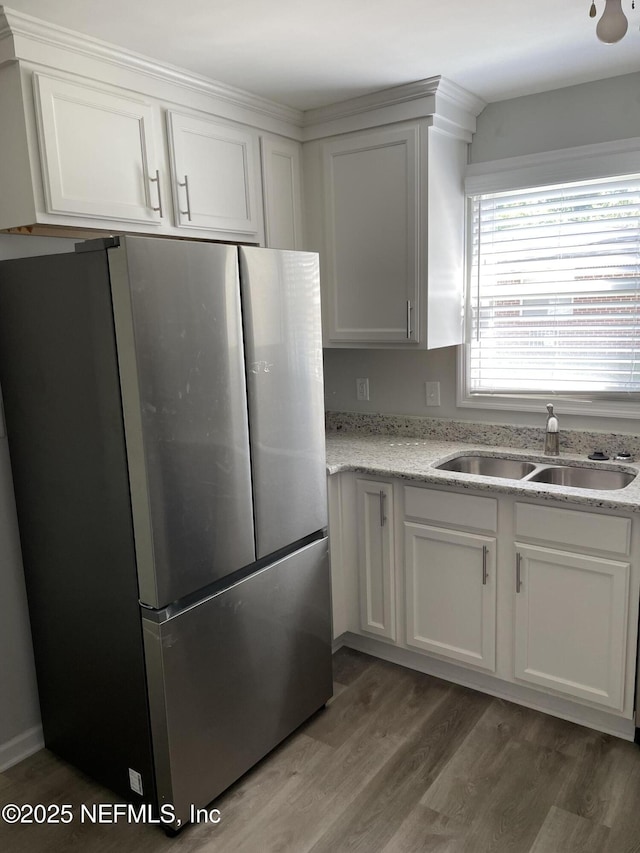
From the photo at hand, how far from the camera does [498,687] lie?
2.56 m

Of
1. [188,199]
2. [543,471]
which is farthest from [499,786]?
[188,199]

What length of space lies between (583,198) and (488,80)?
1.94ft

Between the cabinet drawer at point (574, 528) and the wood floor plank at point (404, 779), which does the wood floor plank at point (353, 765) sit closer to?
the wood floor plank at point (404, 779)

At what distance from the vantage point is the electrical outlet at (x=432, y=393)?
122 inches

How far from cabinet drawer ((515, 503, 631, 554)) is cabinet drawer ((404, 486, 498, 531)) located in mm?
107

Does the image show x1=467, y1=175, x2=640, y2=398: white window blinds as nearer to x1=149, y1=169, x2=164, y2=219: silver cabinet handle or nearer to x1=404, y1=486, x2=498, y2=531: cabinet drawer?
x1=404, y1=486, x2=498, y2=531: cabinet drawer

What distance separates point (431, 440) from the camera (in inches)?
123

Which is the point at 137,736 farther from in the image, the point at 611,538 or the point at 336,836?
the point at 611,538

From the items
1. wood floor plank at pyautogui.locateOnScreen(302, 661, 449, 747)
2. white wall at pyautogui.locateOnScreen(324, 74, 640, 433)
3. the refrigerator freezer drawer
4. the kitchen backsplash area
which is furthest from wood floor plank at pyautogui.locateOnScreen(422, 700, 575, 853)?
white wall at pyautogui.locateOnScreen(324, 74, 640, 433)

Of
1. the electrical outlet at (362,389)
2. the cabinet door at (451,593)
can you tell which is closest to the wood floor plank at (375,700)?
the cabinet door at (451,593)

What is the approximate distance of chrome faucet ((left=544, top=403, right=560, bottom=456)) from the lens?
106 inches

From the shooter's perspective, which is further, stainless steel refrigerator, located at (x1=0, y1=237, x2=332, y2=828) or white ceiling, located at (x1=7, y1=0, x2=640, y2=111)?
white ceiling, located at (x1=7, y1=0, x2=640, y2=111)

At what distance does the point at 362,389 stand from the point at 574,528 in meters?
1.38

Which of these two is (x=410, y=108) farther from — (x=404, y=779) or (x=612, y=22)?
(x=404, y=779)
